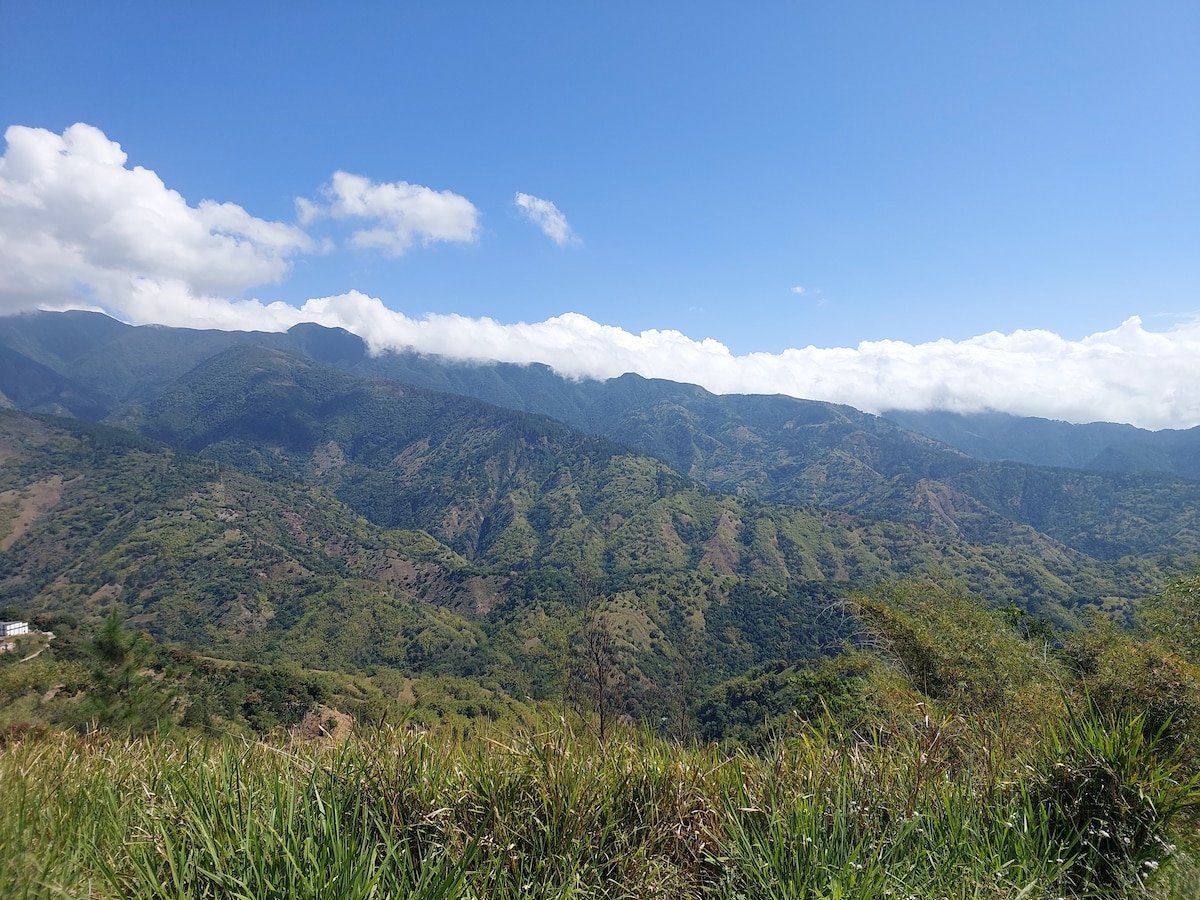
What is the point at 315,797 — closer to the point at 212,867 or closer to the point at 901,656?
the point at 212,867

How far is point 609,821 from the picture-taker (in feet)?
10.7

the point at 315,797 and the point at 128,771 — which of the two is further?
the point at 128,771

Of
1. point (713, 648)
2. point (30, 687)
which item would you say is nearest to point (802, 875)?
point (30, 687)

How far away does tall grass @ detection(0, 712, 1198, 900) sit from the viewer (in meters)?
2.59

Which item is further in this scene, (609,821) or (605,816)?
(605,816)

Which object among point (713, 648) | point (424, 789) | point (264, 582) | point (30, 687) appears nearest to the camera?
point (424, 789)

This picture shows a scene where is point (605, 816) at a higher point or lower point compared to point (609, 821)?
lower

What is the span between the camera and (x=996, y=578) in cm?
15612

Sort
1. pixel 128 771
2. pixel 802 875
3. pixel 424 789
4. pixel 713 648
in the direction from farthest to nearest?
pixel 713 648, pixel 128 771, pixel 424 789, pixel 802 875

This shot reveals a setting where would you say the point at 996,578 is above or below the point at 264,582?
above

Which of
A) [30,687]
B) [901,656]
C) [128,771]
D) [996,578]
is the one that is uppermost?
[128,771]

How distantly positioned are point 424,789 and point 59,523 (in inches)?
8853

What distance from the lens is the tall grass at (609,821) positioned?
2.59 meters

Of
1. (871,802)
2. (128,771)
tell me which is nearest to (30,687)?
(128,771)
